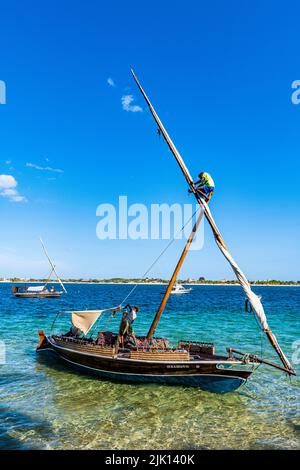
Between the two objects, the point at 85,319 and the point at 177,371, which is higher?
the point at 85,319

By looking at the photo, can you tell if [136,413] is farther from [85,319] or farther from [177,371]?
[85,319]

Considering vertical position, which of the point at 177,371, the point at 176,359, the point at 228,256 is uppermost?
the point at 228,256

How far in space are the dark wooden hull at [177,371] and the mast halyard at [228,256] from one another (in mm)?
1457

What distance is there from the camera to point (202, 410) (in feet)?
44.3

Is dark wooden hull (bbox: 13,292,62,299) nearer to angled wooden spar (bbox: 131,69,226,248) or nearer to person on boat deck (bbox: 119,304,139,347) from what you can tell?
person on boat deck (bbox: 119,304,139,347)

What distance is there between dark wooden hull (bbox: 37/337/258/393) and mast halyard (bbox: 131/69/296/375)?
146 cm

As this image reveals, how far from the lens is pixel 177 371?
49.8 feet

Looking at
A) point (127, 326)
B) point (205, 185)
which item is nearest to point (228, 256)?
point (205, 185)

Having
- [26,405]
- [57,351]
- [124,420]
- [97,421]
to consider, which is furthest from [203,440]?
[57,351]

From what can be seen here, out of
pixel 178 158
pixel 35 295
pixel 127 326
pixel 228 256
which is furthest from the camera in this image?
pixel 35 295

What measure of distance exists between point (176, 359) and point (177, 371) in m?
0.57

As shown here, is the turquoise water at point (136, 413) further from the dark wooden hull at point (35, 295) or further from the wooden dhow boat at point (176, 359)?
the dark wooden hull at point (35, 295)
